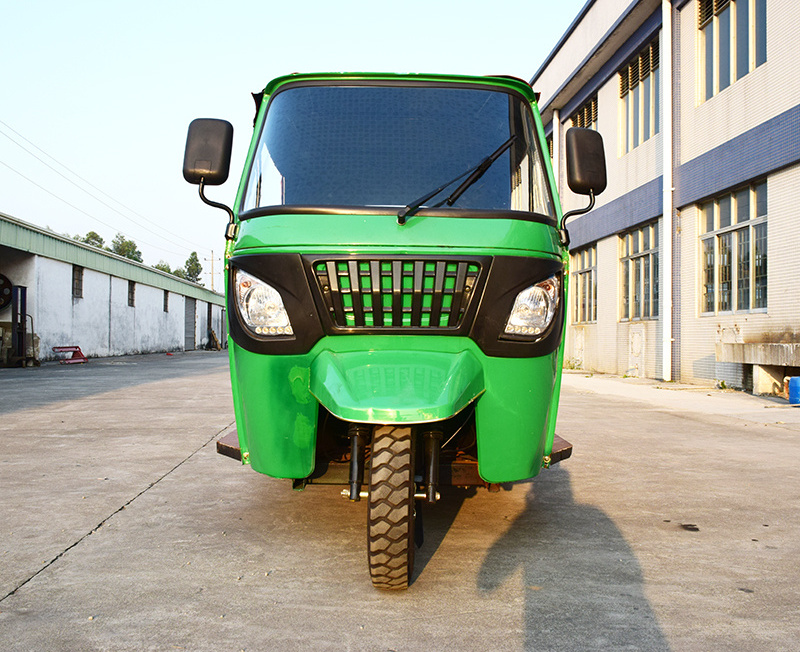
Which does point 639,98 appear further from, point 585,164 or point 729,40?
point 585,164

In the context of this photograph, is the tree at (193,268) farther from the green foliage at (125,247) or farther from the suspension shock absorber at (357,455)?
the suspension shock absorber at (357,455)

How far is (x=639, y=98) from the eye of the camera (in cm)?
1881

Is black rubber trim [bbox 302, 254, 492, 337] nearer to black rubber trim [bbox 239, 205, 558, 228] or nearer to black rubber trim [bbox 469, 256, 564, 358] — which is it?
black rubber trim [bbox 469, 256, 564, 358]

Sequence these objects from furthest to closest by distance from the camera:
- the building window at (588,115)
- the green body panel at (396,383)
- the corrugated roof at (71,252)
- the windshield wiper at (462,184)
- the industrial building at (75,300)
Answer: the corrugated roof at (71,252) → the industrial building at (75,300) → the building window at (588,115) → the windshield wiper at (462,184) → the green body panel at (396,383)

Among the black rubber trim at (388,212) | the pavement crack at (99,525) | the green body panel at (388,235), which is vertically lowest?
the pavement crack at (99,525)

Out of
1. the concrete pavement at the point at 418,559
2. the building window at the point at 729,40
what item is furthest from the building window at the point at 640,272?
the concrete pavement at the point at 418,559

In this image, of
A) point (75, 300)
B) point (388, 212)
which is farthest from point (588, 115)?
point (388, 212)

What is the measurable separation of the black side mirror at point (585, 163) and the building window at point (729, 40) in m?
11.4

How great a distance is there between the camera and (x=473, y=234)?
345cm

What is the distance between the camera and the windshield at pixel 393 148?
383 centimetres

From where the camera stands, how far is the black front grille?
3352mm

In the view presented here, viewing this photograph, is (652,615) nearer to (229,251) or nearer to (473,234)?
(473,234)

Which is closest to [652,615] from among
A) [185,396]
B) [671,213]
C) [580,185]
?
[580,185]

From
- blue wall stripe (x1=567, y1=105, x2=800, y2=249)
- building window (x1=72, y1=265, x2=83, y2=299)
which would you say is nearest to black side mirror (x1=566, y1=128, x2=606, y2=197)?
blue wall stripe (x1=567, y1=105, x2=800, y2=249)
